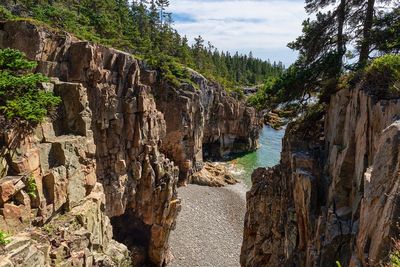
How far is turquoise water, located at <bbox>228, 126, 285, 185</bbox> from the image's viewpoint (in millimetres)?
70000

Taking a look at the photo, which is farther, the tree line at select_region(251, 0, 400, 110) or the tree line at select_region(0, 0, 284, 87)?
the tree line at select_region(0, 0, 284, 87)

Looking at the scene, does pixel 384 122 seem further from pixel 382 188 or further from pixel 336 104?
pixel 336 104

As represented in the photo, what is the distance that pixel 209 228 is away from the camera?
44969 mm

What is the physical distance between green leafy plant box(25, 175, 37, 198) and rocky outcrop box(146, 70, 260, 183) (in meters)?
39.5

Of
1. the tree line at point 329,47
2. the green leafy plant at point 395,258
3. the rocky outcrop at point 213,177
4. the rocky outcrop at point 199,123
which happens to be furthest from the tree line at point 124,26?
the green leafy plant at point 395,258

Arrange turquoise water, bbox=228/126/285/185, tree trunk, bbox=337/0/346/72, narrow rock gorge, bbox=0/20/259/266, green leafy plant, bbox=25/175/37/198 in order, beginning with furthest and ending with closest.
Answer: turquoise water, bbox=228/126/285/185, tree trunk, bbox=337/0/346/72, green leafy plant, bbox=25/175/37/198, narrow rock gorge, bbox=0/20/259/266

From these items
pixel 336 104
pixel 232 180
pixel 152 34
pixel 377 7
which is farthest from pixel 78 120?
pixel 152 34

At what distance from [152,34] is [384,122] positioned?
82.5m

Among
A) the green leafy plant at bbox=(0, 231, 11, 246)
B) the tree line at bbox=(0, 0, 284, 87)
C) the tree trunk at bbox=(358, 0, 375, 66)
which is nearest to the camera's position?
the green leafy plant at bbox=(0, 231, 11, 246)

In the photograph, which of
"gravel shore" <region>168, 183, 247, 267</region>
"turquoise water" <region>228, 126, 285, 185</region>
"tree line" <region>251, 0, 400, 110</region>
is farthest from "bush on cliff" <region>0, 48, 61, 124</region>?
"turquoise water" <region>228, 126, 285, 185</region>

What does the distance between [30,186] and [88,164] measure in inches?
183

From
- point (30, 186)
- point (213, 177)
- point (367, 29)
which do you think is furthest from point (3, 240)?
point (213, 177)

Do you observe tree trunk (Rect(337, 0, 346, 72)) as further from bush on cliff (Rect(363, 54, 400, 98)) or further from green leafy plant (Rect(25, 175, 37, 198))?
green leafy plant (Rect(25, 175, 37, 198))

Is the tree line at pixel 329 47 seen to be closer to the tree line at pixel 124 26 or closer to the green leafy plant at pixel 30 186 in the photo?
the green leafy plant at pixel 30 186
